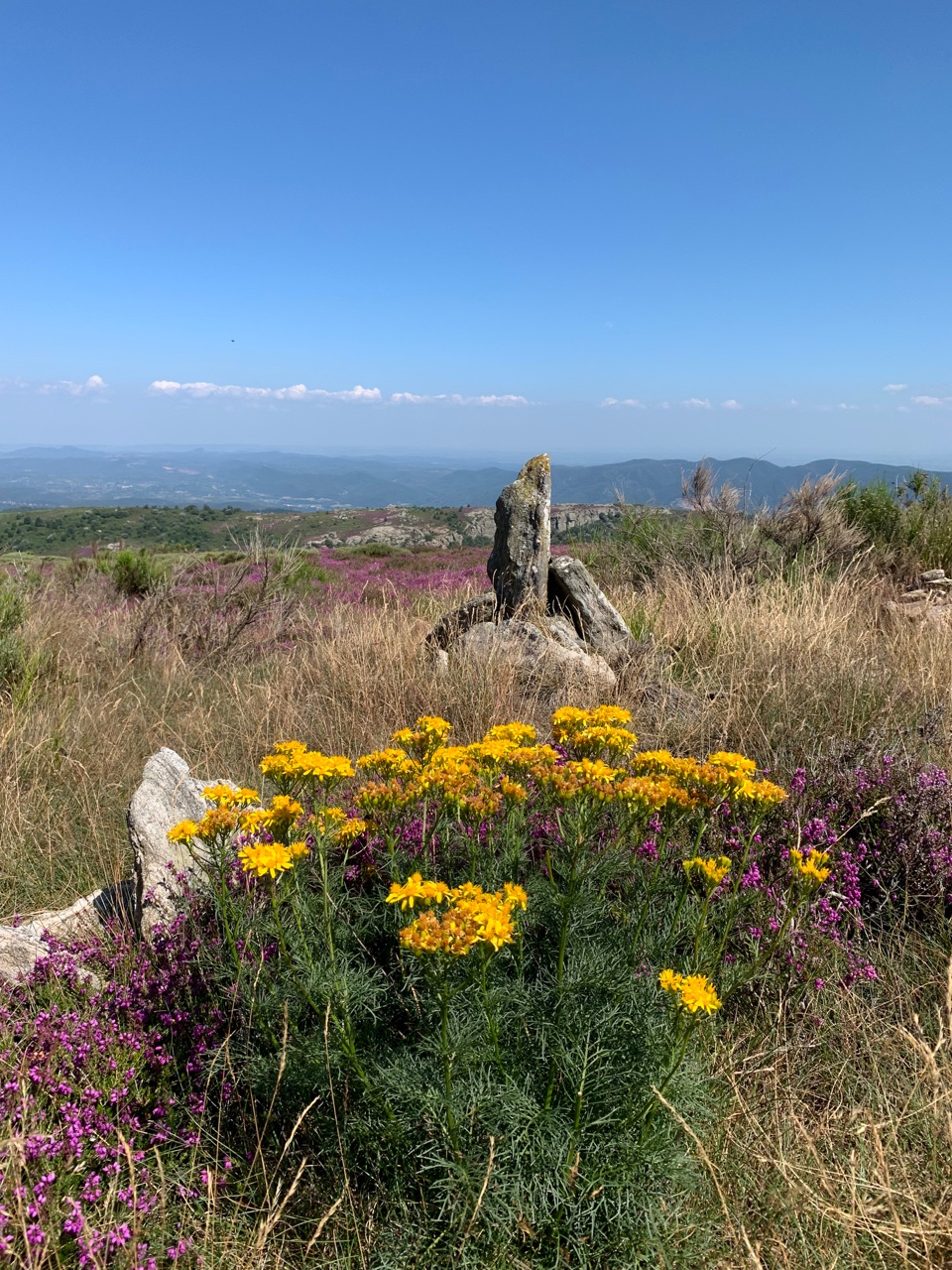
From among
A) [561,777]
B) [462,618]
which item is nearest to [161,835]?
[561,777]

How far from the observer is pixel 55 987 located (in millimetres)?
2488

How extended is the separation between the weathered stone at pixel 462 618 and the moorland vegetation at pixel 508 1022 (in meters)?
3.06

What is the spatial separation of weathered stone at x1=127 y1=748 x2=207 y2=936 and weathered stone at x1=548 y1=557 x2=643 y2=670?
13.1ft

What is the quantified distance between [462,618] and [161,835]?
167 inches

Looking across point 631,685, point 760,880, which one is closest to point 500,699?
point 631,685

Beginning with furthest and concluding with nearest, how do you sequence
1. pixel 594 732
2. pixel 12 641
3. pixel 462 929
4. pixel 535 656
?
pixel 12 641 → pixel 535 656 → pixel 594 732 → pixel 462 929

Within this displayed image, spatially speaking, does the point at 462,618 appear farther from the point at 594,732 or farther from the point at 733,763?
the point at 733,763

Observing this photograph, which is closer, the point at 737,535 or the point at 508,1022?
the point at 508,1022

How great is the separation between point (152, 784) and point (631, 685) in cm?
339

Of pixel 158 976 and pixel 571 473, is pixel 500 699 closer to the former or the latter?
pixel 158 976

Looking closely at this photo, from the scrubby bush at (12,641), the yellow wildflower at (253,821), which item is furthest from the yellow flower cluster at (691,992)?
the scrubby bush at (12,641)

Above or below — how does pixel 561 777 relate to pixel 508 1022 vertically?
above

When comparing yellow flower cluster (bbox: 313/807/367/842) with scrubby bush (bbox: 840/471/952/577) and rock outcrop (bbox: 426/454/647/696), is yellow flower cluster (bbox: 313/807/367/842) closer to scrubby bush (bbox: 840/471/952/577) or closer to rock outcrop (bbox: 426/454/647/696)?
rock outcrop (bbox: 426/454/647/696)

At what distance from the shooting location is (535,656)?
5.68 metres
